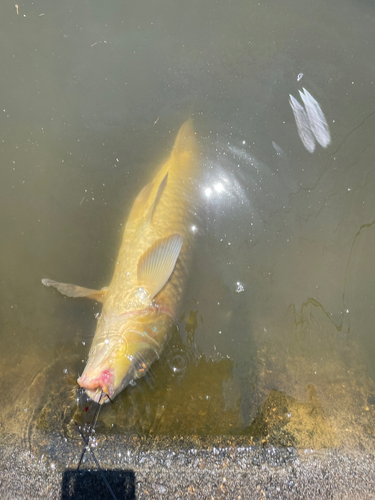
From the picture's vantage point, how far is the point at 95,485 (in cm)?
216

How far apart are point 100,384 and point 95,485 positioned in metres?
0.76

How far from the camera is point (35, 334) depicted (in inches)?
104

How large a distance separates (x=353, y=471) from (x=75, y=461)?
2.17 meters

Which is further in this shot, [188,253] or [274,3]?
[274,3]

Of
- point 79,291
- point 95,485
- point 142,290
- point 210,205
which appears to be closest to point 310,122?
point 210,205

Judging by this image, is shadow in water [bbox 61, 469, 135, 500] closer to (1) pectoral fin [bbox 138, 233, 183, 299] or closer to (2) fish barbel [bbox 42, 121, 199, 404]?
(2) fish barbel [bbox 42, 121, 199, 404]

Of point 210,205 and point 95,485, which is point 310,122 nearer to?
point 210,205

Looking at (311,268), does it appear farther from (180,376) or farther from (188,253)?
(180,376)

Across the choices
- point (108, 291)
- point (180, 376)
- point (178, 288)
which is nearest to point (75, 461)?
point (180, 376)

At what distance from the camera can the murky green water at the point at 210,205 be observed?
256 cm

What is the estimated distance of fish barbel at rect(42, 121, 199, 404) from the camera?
2.20m

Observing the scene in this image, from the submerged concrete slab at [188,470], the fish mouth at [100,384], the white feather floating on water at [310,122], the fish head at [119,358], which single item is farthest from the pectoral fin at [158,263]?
the white feather floating on water at [310,122]

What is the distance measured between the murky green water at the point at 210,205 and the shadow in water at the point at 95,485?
278mm

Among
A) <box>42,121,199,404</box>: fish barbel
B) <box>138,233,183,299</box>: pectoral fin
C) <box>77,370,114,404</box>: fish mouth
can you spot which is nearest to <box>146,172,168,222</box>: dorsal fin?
<box>42,121,199,404</box>: fish barbel
